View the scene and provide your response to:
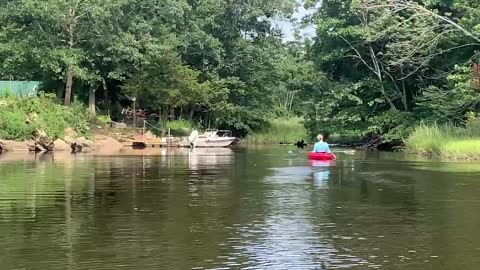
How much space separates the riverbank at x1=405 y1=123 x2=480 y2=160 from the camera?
3228 cm

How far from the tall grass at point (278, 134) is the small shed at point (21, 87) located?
16997 millimetres

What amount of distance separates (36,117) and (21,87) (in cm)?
935

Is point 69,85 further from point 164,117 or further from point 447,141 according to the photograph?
point 447,141

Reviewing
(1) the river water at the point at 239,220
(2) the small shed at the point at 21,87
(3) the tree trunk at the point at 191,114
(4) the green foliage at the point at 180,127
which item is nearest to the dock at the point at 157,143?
(4) the green foliage at the point at 180,127

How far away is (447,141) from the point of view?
112 feet

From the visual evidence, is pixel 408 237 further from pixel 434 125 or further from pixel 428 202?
pixel 434 125

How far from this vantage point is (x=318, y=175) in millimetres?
23531

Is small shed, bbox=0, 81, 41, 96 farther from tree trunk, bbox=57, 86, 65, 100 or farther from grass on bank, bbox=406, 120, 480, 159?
grass on bank, bbox=406, 120, 480, 159

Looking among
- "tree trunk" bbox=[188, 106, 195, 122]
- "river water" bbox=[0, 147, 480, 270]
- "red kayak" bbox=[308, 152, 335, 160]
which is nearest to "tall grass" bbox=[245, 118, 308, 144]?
"tree trunk" bbox=[188, 106, 195, 122]

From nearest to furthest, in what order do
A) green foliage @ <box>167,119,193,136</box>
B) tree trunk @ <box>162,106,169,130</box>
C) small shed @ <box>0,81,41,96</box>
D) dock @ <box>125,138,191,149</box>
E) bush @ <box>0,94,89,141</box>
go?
bush @ <box>0,94,89,141</box>
dock @ <box>125,138,191,149</box>
small shed @ <box>0,81,41,96</box>
tree trunk @ <box>162,106,169,130</box>
green foliage @ <box>167,119,193,136</box>

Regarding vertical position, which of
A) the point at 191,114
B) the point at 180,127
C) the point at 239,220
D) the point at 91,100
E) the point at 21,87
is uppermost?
the point at 21,87

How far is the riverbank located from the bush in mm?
19991

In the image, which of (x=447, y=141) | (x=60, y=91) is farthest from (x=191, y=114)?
(x=447, y=141)

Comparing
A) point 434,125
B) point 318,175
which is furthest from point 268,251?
point 434,125
